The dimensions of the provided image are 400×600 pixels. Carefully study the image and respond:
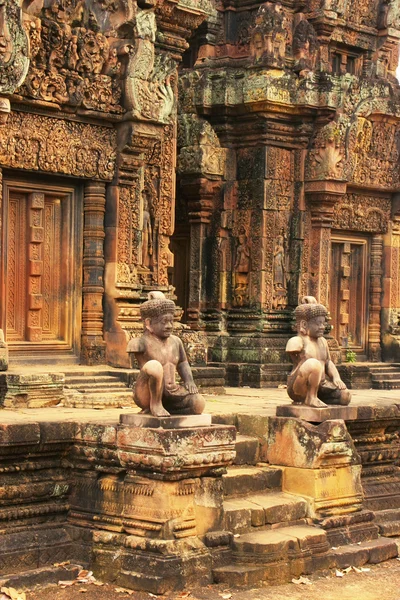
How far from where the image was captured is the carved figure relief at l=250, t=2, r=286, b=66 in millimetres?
15039

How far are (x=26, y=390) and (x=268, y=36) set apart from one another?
20.2ft

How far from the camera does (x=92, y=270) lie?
41.4 ft

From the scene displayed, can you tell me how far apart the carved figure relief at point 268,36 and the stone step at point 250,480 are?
6120mm

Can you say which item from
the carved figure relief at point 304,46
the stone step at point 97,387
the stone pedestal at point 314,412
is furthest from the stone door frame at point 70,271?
the carved figure relief at point 304,46

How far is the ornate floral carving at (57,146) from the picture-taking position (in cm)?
1169

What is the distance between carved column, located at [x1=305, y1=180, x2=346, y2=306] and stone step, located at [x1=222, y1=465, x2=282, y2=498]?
544 centimetres

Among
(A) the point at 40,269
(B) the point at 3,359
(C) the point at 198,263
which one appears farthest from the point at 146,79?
(C) the point at 198,263

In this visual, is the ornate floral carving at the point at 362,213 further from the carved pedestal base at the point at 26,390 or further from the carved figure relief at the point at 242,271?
the carved pedestal base at the point at 26,390

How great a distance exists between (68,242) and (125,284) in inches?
27.9

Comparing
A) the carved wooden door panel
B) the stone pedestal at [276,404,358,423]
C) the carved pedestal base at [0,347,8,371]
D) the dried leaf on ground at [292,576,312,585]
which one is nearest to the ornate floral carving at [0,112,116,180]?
the carved pedestal base at [0,347,8,371]

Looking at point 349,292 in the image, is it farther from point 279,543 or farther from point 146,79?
point 279,543

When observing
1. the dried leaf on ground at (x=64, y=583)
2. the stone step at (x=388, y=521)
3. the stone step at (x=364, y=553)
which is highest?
the stone step at (x=388, y=521)

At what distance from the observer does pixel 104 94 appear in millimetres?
12359

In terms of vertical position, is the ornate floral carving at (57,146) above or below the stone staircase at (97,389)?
above
